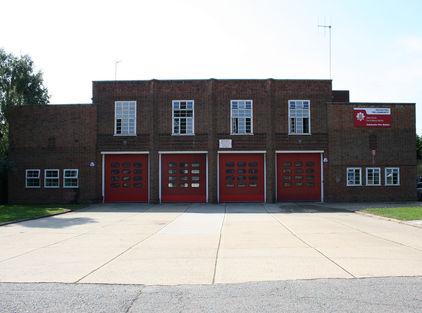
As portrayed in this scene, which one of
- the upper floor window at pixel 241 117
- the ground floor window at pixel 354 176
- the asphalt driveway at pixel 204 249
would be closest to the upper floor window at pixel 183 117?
the upper floor window at pixel 241 117

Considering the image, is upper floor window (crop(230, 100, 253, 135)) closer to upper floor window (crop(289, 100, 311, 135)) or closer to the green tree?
upper floor window (crop(289, 100, 311, 135))

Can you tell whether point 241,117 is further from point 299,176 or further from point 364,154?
point 364,154

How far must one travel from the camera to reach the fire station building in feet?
90.5

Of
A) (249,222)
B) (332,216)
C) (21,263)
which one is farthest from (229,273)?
(332,216)

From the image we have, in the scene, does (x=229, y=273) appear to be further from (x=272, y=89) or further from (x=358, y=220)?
(x=272, y=89)

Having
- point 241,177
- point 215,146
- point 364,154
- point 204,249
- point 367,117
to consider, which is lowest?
point 204,249

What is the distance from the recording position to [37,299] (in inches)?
253

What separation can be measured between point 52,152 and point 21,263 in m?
20.0

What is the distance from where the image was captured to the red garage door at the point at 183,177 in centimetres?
2798

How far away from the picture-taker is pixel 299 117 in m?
27.9

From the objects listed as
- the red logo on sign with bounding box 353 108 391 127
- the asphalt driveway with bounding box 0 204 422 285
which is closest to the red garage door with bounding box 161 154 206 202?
the asphalt driveway with bounding box 0 204 422 285

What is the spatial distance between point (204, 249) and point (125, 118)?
18.5 meters

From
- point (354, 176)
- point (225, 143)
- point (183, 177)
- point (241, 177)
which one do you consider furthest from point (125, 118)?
point (354, 176)

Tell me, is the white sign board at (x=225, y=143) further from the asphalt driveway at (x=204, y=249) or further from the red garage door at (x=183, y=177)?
the asphalt driveway at (x=204, y=249)
